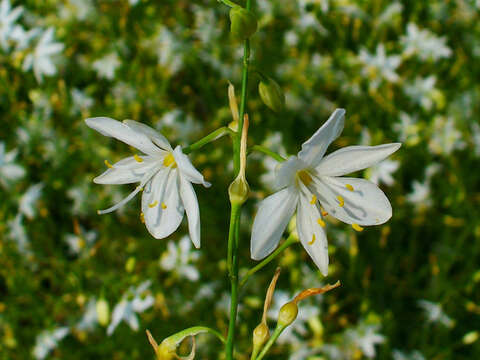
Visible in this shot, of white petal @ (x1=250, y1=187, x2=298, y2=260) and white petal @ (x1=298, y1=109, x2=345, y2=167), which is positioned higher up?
white petal @ (x1=298, y1=109, x2=345, y2=167)

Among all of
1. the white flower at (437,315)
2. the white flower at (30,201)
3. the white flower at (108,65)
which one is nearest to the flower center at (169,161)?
the white flower at (30,201)

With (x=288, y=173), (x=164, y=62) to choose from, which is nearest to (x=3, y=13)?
(x=164, y=62)

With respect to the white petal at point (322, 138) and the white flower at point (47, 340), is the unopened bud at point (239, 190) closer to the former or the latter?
the white petal at point (322, 138)

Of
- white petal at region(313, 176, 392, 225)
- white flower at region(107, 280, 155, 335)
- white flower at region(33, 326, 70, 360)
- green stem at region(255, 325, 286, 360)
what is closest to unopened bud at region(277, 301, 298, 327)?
green stem at region(255, 325, 286, 360)

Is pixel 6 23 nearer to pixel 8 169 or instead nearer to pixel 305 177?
pixel 8 169

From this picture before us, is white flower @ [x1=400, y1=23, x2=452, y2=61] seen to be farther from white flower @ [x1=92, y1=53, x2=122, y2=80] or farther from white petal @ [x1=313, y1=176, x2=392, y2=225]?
white petal @ [x1=313, y1=176, x2=392, y2=225]

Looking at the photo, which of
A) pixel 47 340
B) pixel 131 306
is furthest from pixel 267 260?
pixel 47 340
